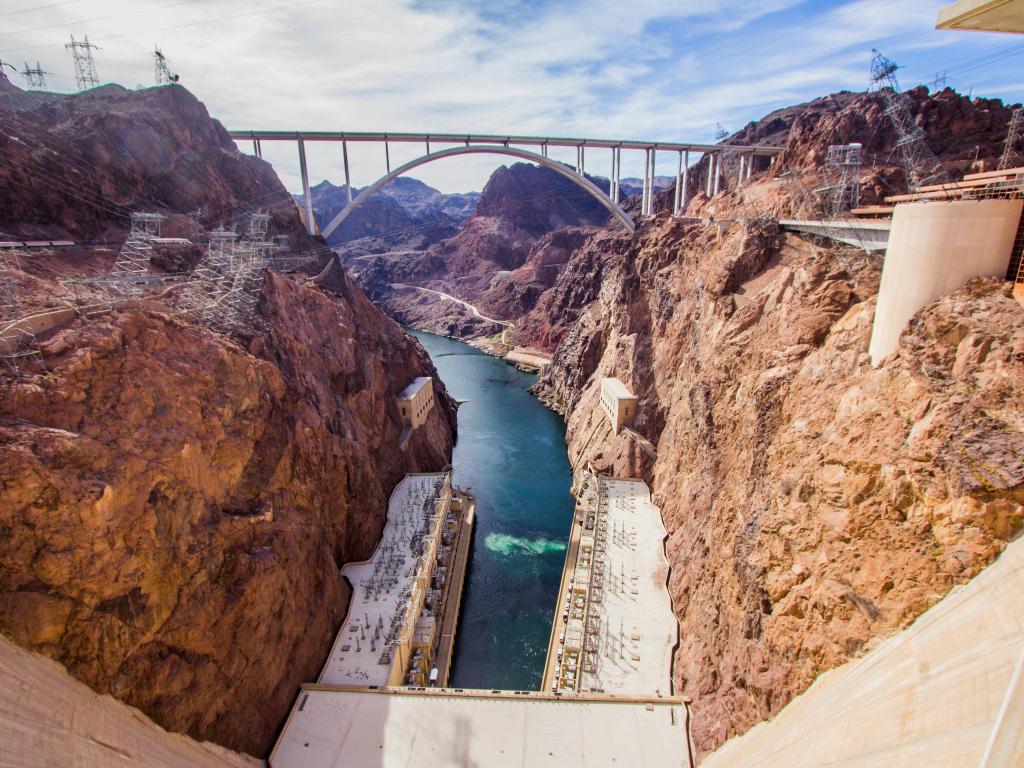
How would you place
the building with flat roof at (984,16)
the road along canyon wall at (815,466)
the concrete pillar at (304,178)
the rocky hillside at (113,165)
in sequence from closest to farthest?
1. the building with flat roof at (984,16)
2. the road along canyon wall at (815,466)
3. the rocky hillside at (113,165)
4. the concrete pillar at (304,178)

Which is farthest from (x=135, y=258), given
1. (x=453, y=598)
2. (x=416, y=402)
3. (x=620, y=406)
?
(x=620, y=406)

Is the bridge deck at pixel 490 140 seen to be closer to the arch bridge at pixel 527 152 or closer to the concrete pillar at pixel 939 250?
the arch bridge at pixel 527 152

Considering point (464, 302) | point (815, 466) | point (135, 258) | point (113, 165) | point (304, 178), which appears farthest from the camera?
point (464, 302)

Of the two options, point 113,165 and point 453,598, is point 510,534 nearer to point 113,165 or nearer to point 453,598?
point 453,598

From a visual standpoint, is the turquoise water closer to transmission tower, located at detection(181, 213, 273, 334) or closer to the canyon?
the canyon

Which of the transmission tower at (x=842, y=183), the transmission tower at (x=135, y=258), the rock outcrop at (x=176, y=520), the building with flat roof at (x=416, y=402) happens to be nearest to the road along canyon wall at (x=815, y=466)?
the transmission tower at (x=842, y=183)

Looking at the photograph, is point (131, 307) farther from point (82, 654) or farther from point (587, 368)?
point (587, 368)

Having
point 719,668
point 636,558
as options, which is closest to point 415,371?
point 636,558
